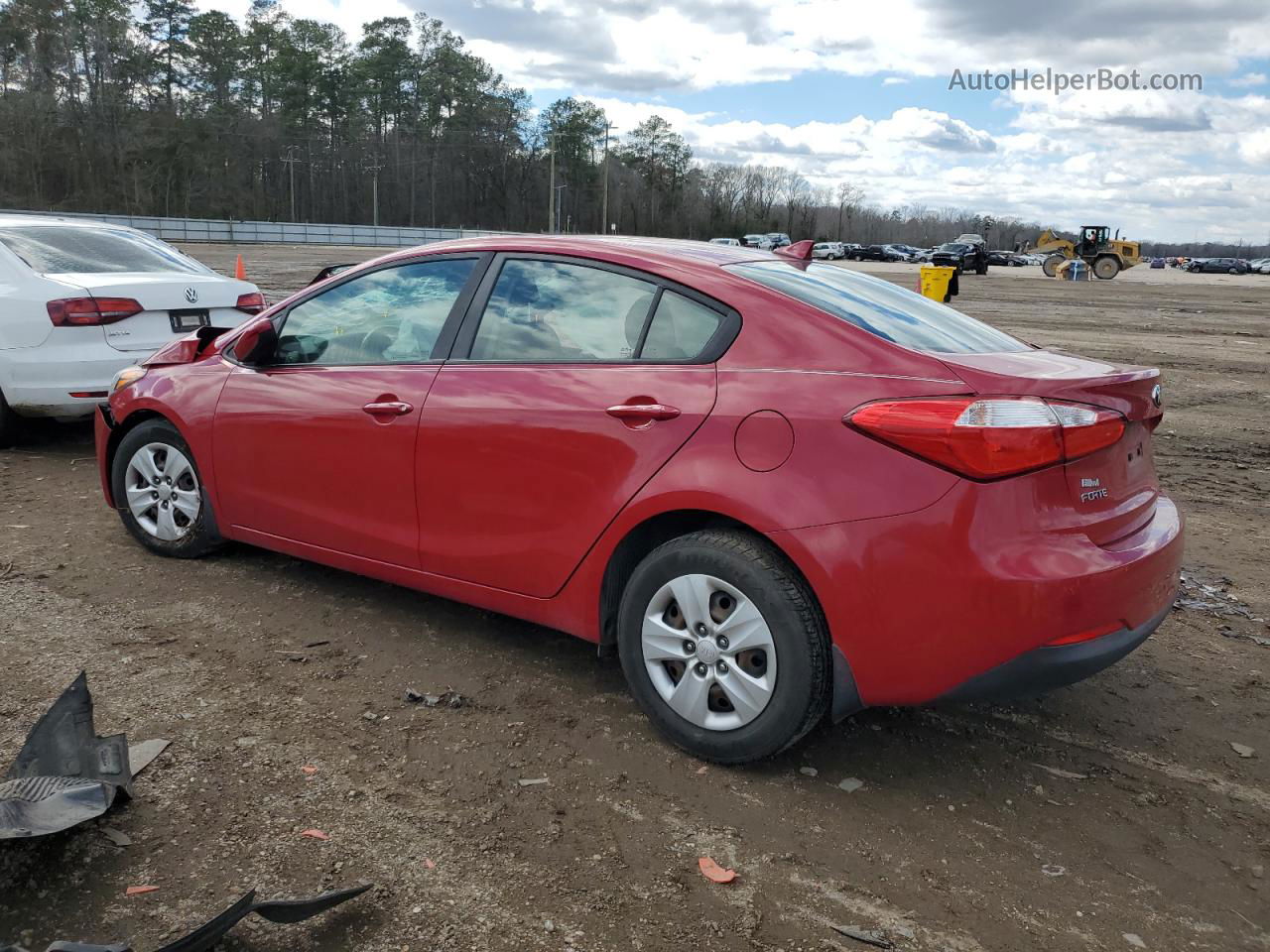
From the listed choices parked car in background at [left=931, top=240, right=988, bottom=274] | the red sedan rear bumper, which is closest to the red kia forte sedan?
the red sedan rear bumper

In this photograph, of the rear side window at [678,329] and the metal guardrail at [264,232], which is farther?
the metal guardrail at [264,232]

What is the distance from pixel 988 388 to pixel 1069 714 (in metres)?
1.51

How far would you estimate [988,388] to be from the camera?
9.27 ft

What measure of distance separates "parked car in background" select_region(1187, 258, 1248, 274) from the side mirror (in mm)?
93737

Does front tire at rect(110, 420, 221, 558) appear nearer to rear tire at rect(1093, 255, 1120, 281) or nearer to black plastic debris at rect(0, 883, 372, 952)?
black plastic debris at rect(0, 883, 372, 952)

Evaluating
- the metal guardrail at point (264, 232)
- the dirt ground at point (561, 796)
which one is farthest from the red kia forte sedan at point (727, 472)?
the metal guardrail at point (264, 232)

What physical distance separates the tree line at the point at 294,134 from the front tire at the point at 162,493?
8208 cm

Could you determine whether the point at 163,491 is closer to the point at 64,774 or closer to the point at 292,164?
the point at 64,774

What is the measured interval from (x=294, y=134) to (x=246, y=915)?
102955mm

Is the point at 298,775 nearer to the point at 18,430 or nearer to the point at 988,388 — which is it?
the point at 988,388

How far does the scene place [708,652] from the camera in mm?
3129

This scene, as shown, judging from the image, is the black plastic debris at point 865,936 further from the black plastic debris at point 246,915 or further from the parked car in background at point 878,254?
the parked car in background at point 878,254

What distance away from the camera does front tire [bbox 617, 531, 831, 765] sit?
2959 millimetres

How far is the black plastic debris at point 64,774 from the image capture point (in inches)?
105
